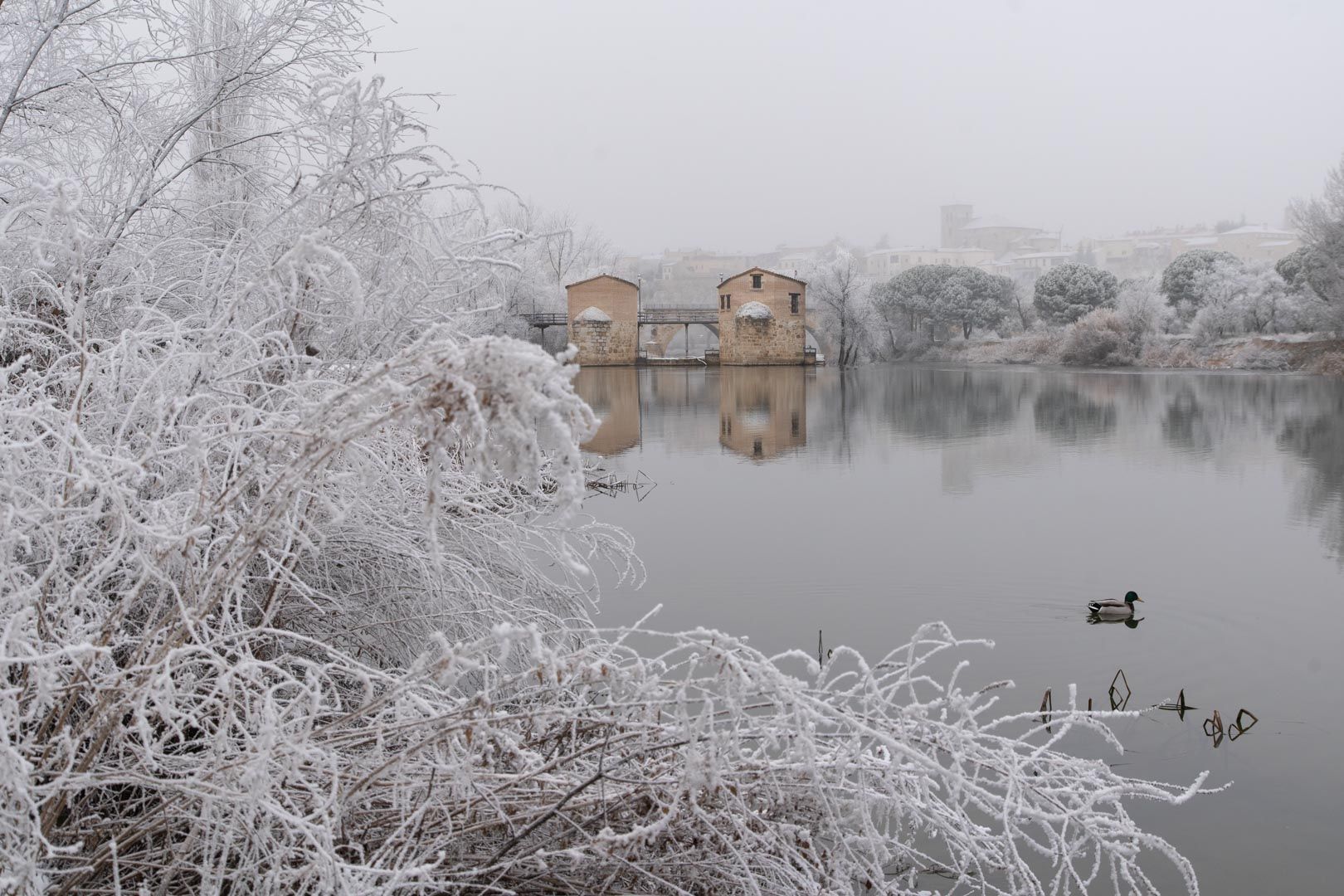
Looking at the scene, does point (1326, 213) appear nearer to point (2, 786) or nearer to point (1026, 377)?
point (1026, 377)

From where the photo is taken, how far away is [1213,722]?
5332 millimetres

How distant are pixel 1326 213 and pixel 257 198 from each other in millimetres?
31178

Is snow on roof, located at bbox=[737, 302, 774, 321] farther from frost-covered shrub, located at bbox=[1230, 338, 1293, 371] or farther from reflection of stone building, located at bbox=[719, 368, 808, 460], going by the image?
frost-covered shrub, located at bbox=[1230, 338, 1293, 371]

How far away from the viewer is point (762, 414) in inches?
888

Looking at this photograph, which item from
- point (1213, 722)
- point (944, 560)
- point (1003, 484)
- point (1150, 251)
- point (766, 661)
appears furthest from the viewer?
point (1150, 251)

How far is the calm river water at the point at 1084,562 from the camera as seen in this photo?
5.09m

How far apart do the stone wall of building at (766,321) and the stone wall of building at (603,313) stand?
12.4ft

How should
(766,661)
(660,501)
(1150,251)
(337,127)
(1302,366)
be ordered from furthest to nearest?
(1150,251) < (1302,366) < (660,501) < (337,127) < (766,661)

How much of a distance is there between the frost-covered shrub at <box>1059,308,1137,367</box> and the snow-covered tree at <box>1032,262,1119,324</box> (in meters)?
3.08

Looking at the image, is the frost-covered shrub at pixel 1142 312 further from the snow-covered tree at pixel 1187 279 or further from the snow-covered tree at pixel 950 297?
the snow-covered tree at pixel 950 297

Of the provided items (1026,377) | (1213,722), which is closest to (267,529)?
(1213,722)

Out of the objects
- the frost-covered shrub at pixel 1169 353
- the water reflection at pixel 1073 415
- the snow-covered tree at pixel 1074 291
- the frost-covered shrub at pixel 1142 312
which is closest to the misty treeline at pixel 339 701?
the water reflection at pixel 1073 415

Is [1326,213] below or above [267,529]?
above

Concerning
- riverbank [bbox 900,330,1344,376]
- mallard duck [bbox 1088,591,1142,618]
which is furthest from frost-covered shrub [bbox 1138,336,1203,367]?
mallard duck [bbox 1088,591,1142,618]
